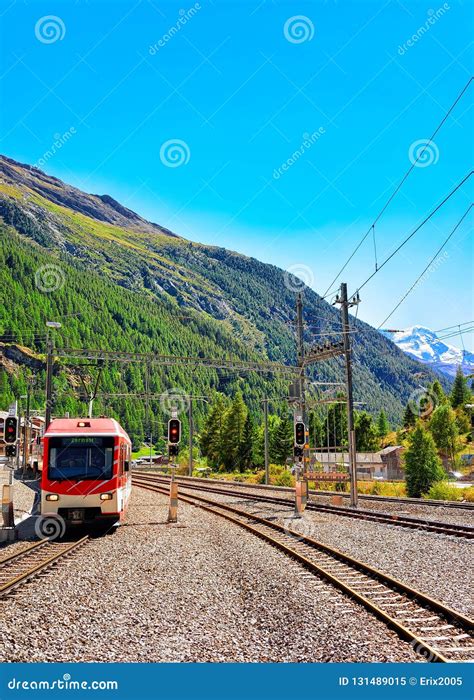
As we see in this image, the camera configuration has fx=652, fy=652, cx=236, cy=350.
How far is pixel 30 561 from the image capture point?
1317 cm

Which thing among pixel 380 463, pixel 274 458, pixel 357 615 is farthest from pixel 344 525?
pixel 380 463

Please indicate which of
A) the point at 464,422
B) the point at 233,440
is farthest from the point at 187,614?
the point at 464,422

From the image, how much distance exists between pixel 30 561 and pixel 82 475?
3.90 metres

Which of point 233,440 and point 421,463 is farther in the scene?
point 233,440

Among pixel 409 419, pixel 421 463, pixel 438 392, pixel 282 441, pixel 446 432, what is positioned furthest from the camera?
pixel 438 392

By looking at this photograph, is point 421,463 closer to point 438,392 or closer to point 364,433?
point 364,433

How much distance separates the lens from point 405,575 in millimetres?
11523

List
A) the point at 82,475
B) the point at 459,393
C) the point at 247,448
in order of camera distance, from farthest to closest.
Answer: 1. the point at 459,393
2. the point at 247,448
3. the point at 82,475

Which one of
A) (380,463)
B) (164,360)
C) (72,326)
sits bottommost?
(380,463)

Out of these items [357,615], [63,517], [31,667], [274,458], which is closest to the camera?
[31,667]

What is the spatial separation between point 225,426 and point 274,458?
741 centimetres

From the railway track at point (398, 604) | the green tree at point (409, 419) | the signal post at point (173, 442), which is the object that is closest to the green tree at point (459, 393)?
the green tree at point (409, 419)

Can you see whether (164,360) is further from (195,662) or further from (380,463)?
(380,463)

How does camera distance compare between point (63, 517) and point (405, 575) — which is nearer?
point (405, 575)
